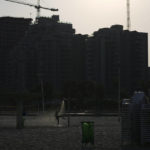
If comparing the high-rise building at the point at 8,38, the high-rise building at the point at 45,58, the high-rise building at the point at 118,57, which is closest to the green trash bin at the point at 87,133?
the high-rise building at the point at 45,58

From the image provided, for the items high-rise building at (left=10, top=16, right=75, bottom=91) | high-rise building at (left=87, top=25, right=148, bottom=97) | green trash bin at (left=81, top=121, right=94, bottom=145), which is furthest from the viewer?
high-rise building at (left=87, top=25, right=148, bottom=97)

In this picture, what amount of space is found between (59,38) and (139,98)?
128 meters

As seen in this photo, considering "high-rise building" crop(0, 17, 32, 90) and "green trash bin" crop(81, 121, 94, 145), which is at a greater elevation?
"high-rise building" crop(0, 17, 32, 90)

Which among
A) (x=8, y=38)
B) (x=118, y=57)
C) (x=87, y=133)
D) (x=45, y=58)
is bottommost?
(x=87, y=133)

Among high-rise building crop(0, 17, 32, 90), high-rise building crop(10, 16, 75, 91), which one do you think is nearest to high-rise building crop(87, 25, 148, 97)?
high-rise building crop(10, 16, 75, 91)

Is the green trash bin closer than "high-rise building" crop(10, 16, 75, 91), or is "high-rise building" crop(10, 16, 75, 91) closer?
the green trash bin

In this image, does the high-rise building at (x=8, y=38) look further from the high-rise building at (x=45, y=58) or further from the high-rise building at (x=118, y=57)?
the high-rise building at (x=118, y=57)

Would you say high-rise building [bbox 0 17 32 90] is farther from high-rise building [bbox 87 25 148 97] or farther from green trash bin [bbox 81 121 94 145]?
green trash bin [bbox 81 121 94 145]

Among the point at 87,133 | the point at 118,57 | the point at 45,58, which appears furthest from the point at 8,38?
the point at 87,133

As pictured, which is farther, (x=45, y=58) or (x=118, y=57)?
(x=118, y=57)

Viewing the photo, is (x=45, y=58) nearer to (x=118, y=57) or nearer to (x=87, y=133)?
(x=118, y=57)

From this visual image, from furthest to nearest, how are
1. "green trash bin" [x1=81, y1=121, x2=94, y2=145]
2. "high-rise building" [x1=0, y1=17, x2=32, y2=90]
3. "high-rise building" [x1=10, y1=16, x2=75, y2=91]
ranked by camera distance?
1. "high-rise building" [x1=0, y1=17, x2=32, y2=90]
2. "high-rise building" [x1=10, y1=16, x2=75, y2=91]
3. "green trash bin" [x1=81, y1=121, x2=94, y2=145]

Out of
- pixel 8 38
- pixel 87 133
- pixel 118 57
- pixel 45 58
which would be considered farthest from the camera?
pixel 8 38

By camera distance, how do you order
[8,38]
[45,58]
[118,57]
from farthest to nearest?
[8,38] < [118,57] < [45,58]
